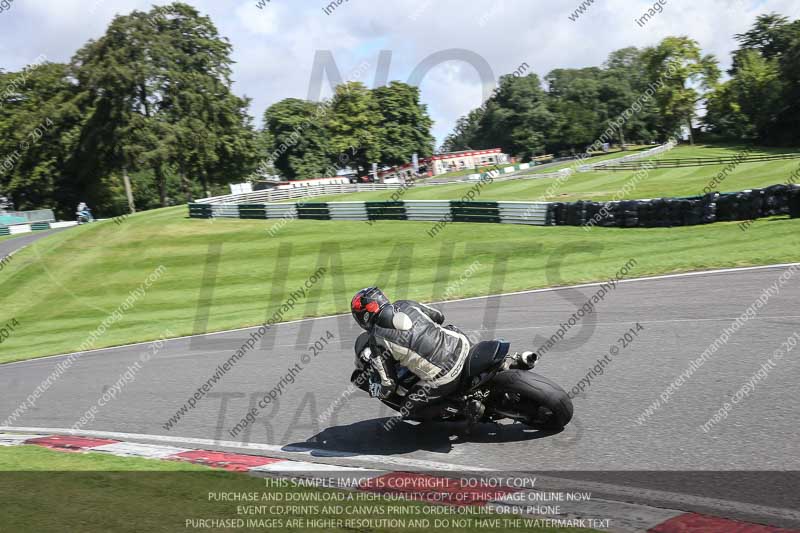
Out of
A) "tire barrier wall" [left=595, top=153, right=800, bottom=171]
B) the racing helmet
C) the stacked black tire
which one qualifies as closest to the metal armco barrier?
the stacked black tire

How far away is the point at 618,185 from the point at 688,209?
76.8 ft

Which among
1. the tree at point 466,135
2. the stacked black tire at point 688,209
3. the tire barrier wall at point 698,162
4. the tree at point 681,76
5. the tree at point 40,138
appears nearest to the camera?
the stacked black tire at point 688,209

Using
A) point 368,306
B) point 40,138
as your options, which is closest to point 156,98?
point 40,138

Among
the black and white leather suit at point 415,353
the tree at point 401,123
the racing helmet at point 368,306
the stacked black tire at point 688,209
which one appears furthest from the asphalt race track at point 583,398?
the tree at point 401,123

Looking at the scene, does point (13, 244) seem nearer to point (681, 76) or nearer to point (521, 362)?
point (521, 362)

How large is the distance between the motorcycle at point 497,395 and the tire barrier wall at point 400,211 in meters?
19.7

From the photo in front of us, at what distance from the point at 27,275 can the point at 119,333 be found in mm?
12624

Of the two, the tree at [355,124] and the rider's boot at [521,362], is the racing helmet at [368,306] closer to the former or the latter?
the rider's boot at [521,362]

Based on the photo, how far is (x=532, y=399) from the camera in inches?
257

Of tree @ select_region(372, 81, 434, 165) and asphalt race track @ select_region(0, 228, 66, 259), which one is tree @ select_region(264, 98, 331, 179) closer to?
tree @ select_region(372, 81, 434, 165)

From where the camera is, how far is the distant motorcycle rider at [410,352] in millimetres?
6680

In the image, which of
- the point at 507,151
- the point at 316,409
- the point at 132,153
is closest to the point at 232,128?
the point at 132,153

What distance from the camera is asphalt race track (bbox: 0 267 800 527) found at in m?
5.58

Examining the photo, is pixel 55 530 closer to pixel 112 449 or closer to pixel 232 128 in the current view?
pixel 112 449
